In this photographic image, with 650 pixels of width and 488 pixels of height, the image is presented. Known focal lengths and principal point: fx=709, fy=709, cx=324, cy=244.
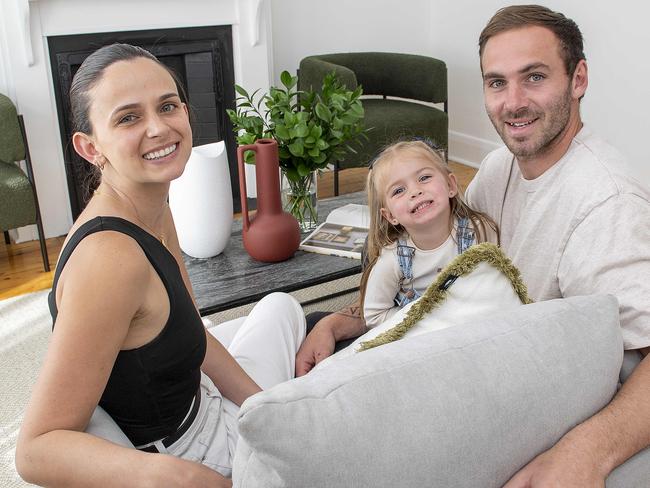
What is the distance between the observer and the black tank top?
108 centimetres

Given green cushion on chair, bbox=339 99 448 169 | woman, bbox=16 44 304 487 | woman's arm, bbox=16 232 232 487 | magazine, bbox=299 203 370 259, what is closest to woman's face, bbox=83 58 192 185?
woman, bbox=16 44 304 487

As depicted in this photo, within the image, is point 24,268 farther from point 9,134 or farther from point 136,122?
point 136,122

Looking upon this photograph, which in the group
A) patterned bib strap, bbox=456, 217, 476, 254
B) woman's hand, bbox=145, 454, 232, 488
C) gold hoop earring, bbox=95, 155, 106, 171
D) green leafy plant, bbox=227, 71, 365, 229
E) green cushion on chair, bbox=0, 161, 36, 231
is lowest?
green cushion on chair, bbox=0, 161, 36, 231

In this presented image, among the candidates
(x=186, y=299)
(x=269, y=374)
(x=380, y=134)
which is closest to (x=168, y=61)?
(x=380, y=134)

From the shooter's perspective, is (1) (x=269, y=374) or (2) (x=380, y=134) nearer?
(1) (x=269, y=374)

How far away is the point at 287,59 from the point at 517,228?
325cm

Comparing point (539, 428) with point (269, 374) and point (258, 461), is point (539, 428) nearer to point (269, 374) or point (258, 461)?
point (258, 461)

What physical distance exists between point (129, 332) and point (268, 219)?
107cm

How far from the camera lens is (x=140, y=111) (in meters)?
1.20

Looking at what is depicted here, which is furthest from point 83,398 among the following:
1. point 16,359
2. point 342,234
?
point 16,359

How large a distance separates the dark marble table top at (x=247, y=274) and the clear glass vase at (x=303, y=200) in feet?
0.73

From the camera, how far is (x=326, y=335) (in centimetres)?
172

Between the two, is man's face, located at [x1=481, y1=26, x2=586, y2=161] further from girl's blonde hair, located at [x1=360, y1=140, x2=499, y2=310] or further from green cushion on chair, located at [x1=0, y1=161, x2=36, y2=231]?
green cushion on chair, located at [x1=0, y1=161, x2=36, y2=231]

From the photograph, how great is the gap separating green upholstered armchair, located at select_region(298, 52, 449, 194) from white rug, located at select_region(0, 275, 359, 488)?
1031 mm
